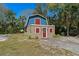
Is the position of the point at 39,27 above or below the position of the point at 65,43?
above

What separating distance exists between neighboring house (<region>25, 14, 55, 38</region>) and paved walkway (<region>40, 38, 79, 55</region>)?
0.19 ft

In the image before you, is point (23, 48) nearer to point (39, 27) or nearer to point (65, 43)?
point (39, 27)

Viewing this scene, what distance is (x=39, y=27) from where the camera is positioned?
181 inches

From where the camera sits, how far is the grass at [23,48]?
4543mm

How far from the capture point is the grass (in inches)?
179

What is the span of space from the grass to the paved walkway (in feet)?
0.14

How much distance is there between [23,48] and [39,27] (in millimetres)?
275

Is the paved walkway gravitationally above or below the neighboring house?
below

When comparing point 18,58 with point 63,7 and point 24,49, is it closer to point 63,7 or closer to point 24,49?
point 24,49

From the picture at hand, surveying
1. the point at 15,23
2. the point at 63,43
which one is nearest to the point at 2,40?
the point at 15,23

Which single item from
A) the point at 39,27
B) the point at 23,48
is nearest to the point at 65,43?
the point at 39,27

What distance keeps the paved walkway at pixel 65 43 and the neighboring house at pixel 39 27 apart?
58mm

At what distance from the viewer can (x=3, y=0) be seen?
179 inches

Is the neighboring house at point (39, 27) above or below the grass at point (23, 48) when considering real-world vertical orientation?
above
